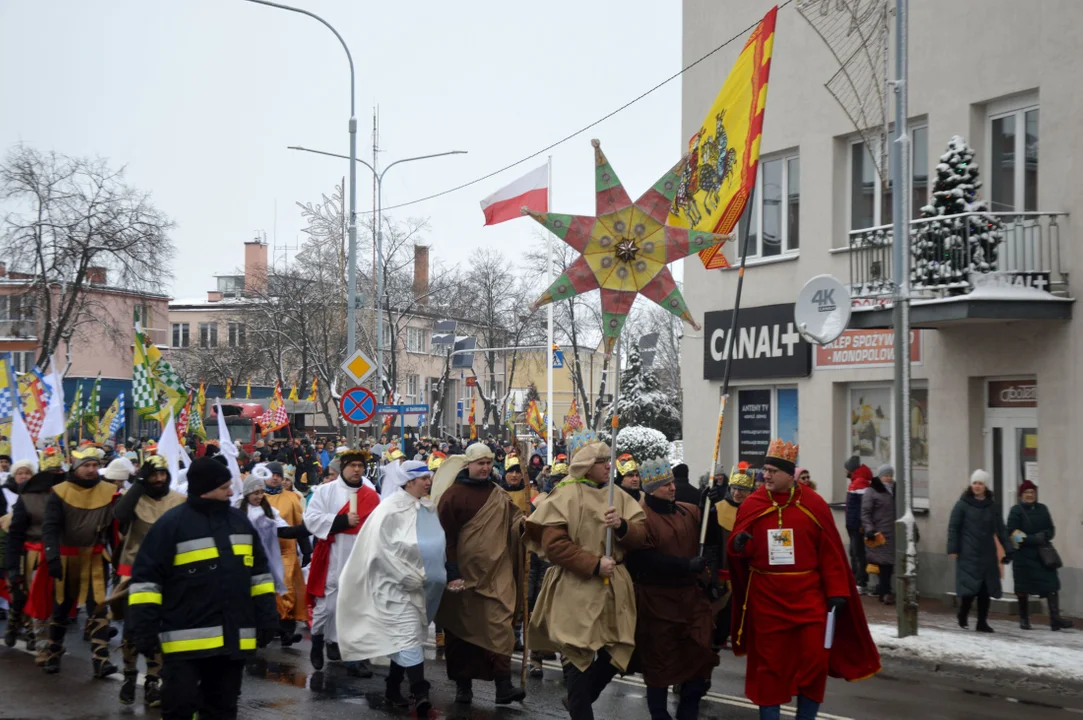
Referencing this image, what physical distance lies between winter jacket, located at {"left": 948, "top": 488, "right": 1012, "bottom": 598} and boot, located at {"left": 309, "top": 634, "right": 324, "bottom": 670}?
701 cm

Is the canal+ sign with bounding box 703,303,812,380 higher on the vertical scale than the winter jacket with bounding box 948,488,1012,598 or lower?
higher

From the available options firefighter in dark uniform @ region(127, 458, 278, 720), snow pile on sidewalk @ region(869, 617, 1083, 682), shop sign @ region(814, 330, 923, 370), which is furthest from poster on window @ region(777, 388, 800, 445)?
firefighter in dark uniform @ region(127, 458, 278, 720)

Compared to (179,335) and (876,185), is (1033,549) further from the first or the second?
(179,335)

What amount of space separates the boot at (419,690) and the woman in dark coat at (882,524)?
8055 mm

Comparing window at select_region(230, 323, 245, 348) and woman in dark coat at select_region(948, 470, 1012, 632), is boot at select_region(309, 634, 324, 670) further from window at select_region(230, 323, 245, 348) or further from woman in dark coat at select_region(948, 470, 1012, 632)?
window at select_region(230, 323, 245, 348)

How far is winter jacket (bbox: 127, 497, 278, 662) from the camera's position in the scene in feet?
22.1

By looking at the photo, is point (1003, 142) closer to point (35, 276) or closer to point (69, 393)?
point (35, 276)

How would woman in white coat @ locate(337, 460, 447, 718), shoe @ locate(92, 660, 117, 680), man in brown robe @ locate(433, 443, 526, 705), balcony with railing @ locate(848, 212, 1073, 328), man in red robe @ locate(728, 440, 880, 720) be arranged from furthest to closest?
1. balcony with railing @ locate(848, 212, 1073, 328)
2. shoe @ locate(92, 660, 117, 680)
3. man in brown robe @ locate(433, 443, 526, 705)
4. woman in white coat @ locate(337, 460, 447, 718)
5. man in red robe @ locate(728, 440, 880, 720)

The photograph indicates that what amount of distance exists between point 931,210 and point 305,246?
3847 cm

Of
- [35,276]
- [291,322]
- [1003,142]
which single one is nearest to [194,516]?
[1003,142]

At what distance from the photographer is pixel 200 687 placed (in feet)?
23.1

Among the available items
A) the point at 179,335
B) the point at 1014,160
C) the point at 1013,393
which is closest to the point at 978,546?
the point at 1013,393

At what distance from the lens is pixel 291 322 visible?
5719 cm

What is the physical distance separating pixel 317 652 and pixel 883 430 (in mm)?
9692
